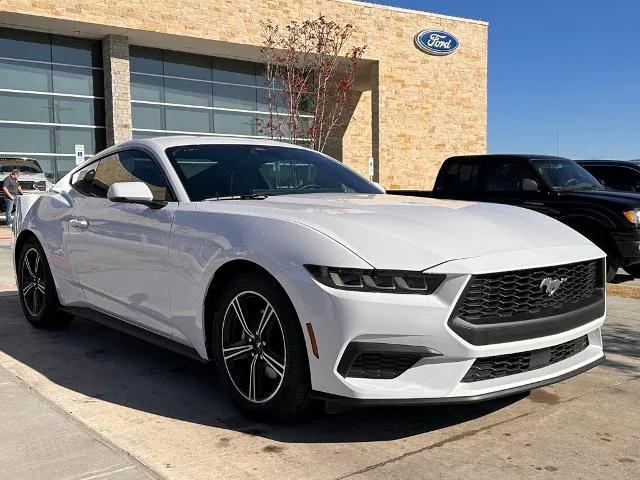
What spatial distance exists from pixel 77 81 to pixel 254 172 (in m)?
21.7

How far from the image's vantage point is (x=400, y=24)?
2909 cm

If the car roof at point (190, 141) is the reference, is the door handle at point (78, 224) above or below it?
below

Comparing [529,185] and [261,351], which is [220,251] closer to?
[261,351]

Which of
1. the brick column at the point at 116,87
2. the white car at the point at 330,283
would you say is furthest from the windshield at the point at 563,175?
the brick column at the point at 116,87

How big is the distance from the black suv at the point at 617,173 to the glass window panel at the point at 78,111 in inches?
711

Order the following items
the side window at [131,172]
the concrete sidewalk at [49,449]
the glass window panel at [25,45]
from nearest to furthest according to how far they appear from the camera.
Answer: the concrete sidewalk at [49,449] → the side window at [131,172] → the glass window panel at [25,45]

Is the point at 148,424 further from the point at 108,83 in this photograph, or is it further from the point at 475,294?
the point at 108,83

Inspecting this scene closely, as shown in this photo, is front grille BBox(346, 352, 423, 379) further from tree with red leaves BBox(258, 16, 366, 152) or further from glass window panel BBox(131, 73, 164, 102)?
glass window panel BBox(131, 73, 164, 102)

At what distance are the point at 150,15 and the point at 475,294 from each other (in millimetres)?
22544

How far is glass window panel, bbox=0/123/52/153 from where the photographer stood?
2241 cm

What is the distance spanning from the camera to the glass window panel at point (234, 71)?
26906mm

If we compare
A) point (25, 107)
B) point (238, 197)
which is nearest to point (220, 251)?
point (238, 197)

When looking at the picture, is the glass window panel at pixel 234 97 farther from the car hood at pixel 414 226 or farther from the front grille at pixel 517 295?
the front grille at pixel 517 295

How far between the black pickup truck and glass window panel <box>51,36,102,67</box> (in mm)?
18260
